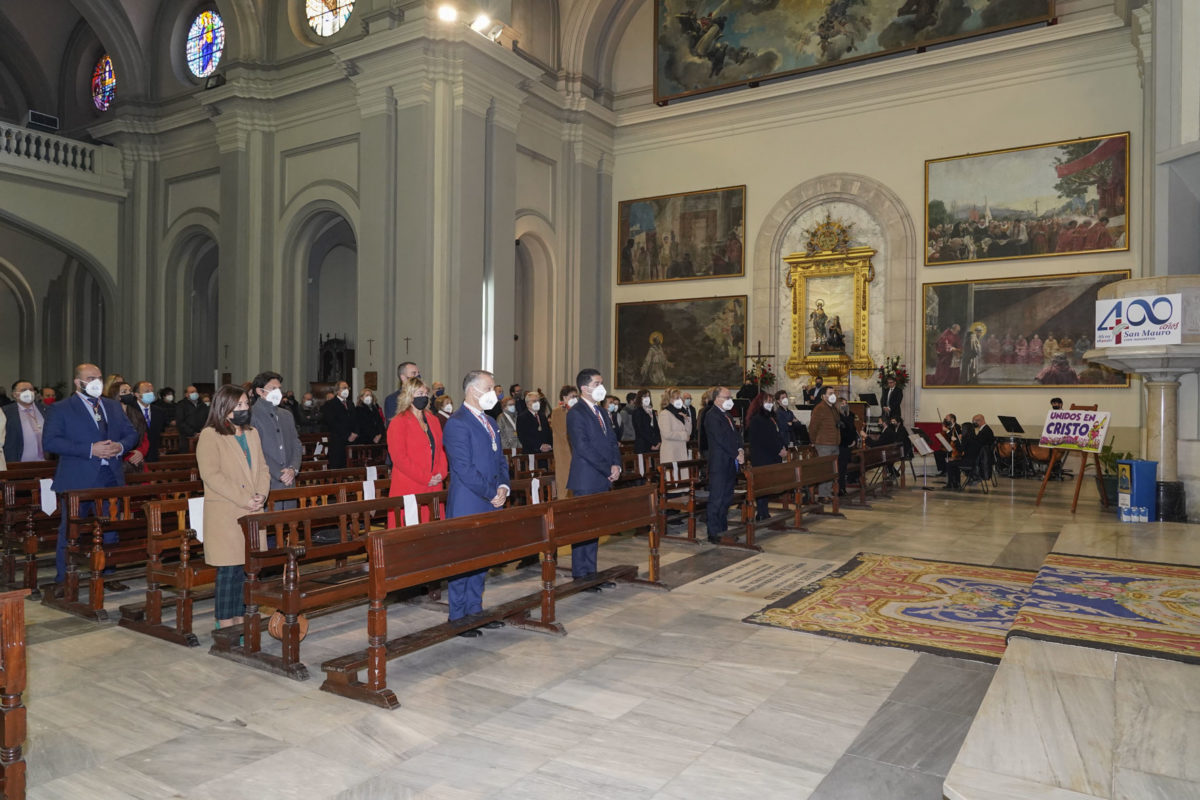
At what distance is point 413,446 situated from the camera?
620 centimetres

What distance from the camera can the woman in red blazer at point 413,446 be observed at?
617 cm

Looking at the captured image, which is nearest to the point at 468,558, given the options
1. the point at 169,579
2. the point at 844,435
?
the point at 169,579

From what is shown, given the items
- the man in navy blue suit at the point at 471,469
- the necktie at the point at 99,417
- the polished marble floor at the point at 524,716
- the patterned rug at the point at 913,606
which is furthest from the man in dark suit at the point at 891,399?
the necktie at the point at 99,417

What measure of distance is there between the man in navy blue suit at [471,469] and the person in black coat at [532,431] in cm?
606

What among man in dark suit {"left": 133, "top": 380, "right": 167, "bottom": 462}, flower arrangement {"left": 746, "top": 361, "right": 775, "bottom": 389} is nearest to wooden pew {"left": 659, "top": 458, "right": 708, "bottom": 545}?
man in dark suit {"left": 133, "top": 380, "right": 167, "bottom": 462}

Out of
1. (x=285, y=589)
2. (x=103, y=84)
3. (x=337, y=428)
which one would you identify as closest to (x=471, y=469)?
(x=285, y=589)

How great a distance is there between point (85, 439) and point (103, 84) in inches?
799

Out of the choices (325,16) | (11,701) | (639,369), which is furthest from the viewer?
(639,369)

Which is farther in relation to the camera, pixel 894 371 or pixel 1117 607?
pixel 894 371

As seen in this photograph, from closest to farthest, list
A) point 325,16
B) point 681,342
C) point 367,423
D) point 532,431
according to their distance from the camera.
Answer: point 532,431 < point 367,423 < point 325,16 < point 681,342

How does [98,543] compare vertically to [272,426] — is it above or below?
below

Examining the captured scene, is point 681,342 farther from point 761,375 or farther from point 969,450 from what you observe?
point 969,450

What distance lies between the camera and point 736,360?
18.6 m

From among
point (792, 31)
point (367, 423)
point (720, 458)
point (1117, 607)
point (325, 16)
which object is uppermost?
point (325, 16)
